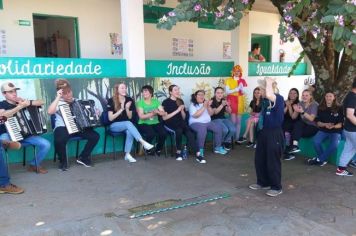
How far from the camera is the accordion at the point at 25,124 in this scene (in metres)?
5.03

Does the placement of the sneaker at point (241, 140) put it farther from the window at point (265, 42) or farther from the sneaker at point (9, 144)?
the window at point (265, 42)

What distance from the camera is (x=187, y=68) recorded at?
7.70m

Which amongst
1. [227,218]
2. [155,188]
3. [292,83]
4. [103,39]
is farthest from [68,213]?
[292,83]

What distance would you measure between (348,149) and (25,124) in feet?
15.2

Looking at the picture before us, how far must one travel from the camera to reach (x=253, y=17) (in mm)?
11242

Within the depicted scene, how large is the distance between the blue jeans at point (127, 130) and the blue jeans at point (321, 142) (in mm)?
2871

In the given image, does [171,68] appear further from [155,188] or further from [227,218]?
[227,218]

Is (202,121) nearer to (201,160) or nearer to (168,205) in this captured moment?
(201,160)

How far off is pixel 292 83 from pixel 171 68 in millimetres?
4571

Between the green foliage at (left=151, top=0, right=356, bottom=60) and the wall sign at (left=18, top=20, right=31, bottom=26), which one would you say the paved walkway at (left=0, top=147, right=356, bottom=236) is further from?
the wall sign at (left=18, top=20, right=31, bottom=26)

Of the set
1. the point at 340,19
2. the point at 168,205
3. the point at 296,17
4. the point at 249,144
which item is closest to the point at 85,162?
the point at 168,205

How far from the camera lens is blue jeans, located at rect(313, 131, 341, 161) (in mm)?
5750

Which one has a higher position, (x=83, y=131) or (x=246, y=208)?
(x=83, y=131)

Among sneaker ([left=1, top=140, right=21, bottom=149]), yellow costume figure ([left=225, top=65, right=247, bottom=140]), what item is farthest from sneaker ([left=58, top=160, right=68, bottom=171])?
yellow costume figure ([left=225, top=65, right=247, bottom=140])
